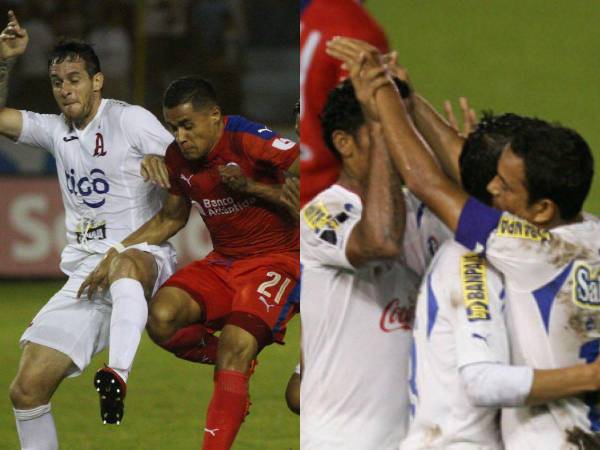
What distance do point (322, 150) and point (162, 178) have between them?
3.54 feet

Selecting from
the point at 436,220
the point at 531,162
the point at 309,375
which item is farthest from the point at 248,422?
the point at 531,162

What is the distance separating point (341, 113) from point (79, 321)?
1.46m

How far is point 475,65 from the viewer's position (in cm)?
279

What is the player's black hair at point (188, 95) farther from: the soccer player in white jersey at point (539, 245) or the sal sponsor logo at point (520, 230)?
the sal sponsor logo at point (520, 230)

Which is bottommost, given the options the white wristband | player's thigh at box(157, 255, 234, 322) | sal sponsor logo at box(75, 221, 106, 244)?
player's thigh at box(157, 255, 234, 322)

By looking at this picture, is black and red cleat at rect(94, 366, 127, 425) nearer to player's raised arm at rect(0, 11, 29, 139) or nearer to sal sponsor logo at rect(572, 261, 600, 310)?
player's raised arm at rect(0, 11, 29, 139)

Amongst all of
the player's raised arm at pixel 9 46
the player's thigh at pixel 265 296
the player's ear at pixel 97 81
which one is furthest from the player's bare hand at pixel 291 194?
the player's raised arm at pixel 9 46

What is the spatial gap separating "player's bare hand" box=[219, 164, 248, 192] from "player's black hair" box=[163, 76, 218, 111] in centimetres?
18

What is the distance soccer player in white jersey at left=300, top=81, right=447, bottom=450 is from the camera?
215cm

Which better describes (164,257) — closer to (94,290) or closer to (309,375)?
(94,290)

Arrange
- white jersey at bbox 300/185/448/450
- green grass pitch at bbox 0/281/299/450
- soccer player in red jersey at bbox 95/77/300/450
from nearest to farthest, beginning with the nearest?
white jersey at bbox 300/185/448/450 → soccer player in red jersey at bbox 95/77/300/450 → green grass pitch at bbox 0/281/299/450

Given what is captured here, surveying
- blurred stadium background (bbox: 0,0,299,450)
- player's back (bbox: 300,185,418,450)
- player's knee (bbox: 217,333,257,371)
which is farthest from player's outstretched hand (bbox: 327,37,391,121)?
blurred stadium background (bbox: 0,0,299,450)

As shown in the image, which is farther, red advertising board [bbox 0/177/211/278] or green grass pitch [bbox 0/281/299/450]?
red advertising board [bbox 0/177/211/278]

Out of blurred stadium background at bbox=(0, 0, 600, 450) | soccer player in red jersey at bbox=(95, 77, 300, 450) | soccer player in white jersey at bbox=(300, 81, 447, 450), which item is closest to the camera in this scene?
soccer player in white jersey at bbox=(300, 81, 447, 450)
